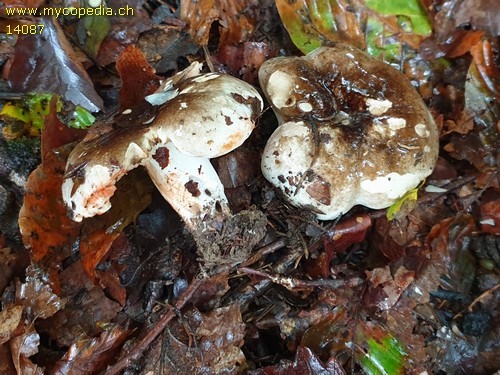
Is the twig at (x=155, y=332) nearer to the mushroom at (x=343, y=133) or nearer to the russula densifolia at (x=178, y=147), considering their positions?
the russula densifolia at (x=178, y=147)

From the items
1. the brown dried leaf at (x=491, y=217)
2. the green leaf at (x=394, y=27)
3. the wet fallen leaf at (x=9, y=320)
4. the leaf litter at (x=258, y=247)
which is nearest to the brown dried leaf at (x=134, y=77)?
the leaf litter at (x=258, y=247)

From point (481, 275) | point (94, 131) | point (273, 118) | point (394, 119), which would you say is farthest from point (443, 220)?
point (94, 131)

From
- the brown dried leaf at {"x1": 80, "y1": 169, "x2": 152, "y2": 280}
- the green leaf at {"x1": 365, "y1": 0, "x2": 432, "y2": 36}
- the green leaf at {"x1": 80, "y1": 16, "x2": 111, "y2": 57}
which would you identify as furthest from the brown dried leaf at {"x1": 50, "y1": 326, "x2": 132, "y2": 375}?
the green leaf at {"x1": 365, "y1": 0, "x2": 432, "y2": 36}

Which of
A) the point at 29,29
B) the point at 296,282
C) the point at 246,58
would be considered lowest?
the point at 296,282

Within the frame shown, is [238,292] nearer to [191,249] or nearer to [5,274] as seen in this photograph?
[191,249]

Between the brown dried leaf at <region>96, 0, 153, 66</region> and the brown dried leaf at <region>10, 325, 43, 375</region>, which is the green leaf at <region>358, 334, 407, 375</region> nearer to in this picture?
the brown dried leaf at <region>10, 325, 43, 375</region>

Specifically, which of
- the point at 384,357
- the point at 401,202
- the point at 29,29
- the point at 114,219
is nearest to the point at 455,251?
the point at 401,202

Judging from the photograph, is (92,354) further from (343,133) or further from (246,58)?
(246,58)
